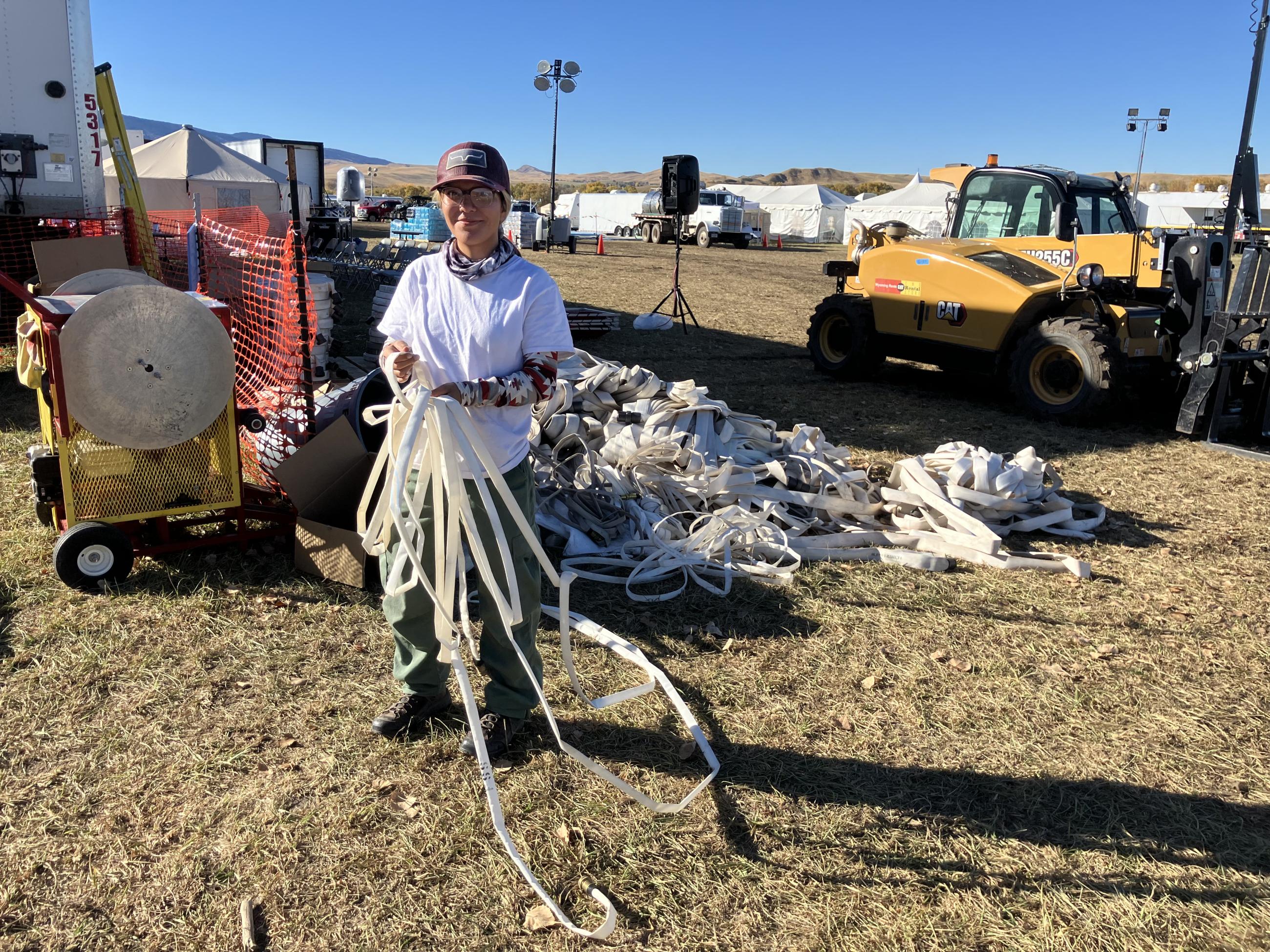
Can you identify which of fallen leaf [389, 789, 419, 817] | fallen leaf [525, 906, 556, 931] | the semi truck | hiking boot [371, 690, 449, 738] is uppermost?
the semi truck

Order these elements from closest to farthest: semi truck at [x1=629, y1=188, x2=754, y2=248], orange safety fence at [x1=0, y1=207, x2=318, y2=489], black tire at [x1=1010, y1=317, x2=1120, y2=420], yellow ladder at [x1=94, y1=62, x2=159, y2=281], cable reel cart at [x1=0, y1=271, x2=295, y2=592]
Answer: cable reel cart at [x1=0, y1=271, x2=295, y2=592]
orange safety fence at [x1=0, y1=207, x2=318, y2=489]
black tire at [x1=1010, y1=317, x2=1120, y2=420]
yellow ladder at [x1=94, y1=62, x2=159, y2=281]
semi truck at [x1=629, y1=188, x2=754, y2=248]

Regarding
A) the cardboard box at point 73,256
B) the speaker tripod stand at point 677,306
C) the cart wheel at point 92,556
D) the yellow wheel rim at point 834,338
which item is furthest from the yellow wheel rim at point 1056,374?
the cardboard box at point 73,256

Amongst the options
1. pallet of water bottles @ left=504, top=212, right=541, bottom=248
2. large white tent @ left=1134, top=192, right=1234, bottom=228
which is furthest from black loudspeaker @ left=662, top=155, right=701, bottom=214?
large white tent @ left=1134, top=192, right=1234, bottom=228

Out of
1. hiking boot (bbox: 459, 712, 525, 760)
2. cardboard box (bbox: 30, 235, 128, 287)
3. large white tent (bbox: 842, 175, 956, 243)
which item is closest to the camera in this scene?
hiking boot (bbox: 459, 712, 525, 760)

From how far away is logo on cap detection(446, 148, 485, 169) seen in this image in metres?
2.49

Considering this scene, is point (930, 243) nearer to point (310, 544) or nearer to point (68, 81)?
point (310, 544)

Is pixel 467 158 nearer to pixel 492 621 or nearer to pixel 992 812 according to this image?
pixel 492 621

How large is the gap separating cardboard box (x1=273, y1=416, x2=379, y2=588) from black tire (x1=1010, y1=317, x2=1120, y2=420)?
20.3 ft

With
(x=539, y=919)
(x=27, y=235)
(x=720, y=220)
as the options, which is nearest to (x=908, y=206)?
(x=720, y=220)

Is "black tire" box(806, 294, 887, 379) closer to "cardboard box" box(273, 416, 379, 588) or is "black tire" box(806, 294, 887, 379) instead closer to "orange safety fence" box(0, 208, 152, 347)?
"cardboard box" box(273, 416, 379, 588)

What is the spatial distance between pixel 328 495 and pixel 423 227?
1243 inches

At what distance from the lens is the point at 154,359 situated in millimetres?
3846

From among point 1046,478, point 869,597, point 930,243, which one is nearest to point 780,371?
point 930,243

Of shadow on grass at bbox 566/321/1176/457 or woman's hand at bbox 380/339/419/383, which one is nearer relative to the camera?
woman's hand at bbox 380/339/419/383
